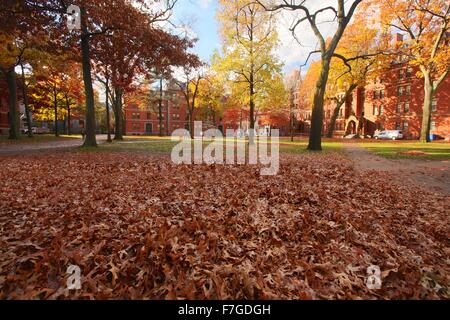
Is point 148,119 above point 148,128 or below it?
above

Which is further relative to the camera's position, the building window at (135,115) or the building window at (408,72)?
the building window at (135,115)

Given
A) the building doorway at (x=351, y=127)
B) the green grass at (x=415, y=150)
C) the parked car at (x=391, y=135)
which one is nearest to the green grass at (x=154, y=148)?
the green grass at (x=415, y=150)

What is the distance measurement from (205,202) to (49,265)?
2.76m

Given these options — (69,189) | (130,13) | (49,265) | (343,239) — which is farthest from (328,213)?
(130,13)

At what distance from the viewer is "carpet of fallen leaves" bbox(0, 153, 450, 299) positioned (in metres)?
2.38

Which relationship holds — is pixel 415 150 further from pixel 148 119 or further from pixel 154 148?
pixel 148 119

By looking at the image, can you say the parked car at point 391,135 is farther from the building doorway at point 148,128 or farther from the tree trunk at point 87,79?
the building doorway at point 148,128

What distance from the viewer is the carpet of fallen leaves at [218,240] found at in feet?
7.82

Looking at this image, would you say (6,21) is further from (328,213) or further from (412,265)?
(412,265)

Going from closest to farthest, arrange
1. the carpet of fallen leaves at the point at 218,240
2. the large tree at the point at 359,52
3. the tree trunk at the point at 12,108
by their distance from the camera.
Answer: the carpet of fallen leaves at the point at 218,240, the tree trunk at the point at 12,108, the large tree at the point at 359,52

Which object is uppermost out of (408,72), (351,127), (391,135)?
(408,72)

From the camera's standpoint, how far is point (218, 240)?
325cm

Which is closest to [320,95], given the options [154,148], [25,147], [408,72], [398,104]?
[154,148]
